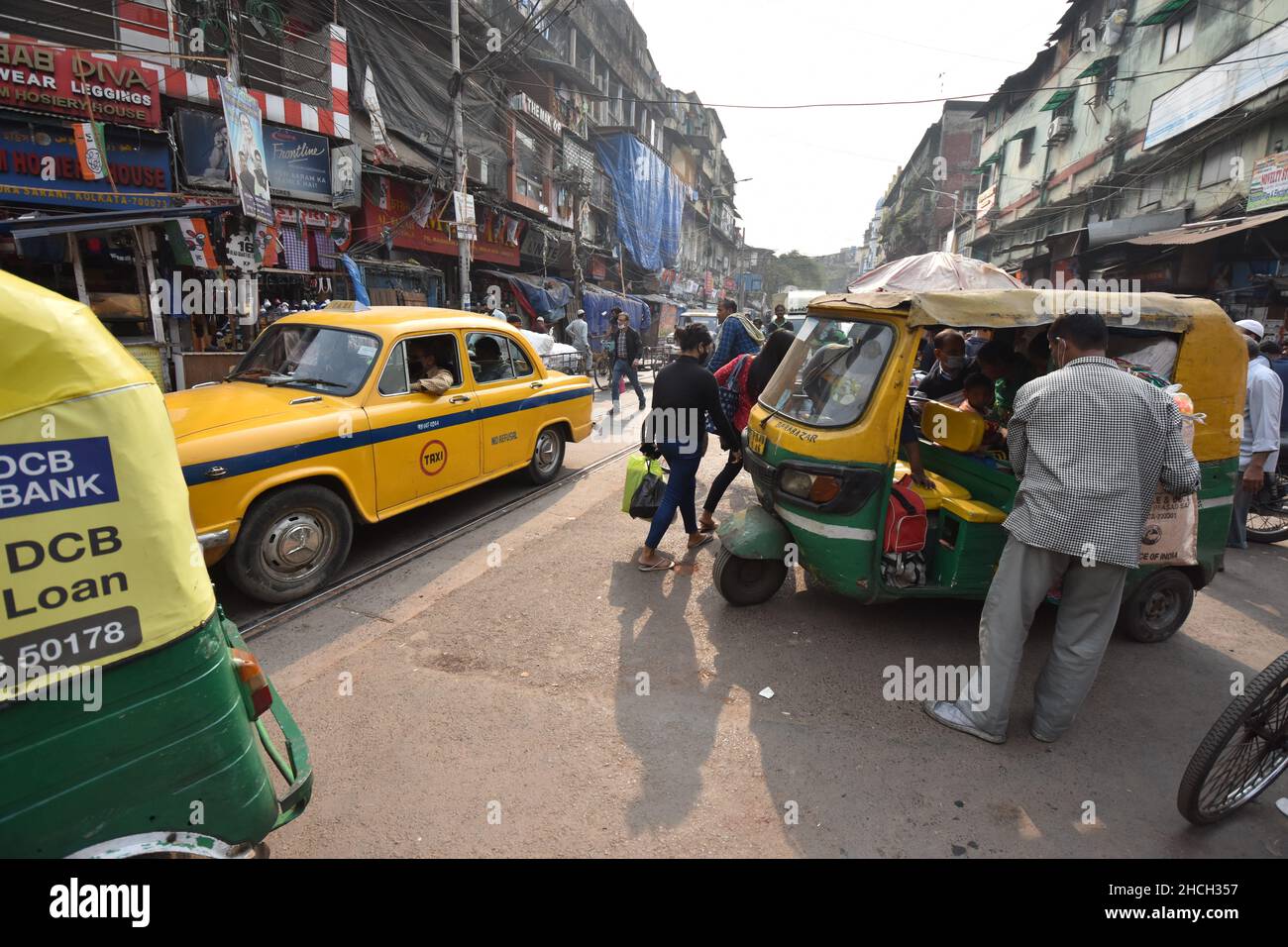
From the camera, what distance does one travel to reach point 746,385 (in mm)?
6223

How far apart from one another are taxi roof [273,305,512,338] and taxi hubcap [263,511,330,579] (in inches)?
65.0

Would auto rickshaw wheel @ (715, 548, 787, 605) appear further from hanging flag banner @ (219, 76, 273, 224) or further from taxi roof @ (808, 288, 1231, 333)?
hanging flag banner @ (219, 76, 273, 224)

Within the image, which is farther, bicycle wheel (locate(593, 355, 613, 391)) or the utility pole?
bicycle wheel (locate(593, 355, 613, 391))

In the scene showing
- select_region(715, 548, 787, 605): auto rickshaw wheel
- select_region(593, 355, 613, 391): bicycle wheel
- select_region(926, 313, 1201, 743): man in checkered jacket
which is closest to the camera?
select_region(926, 313, 1201, 743): man in checkered jacket

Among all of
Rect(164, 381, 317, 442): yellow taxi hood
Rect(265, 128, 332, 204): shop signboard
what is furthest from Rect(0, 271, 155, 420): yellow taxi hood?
Rect(265, 128, 332, 204): shop signboard

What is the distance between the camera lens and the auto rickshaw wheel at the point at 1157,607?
155 inches

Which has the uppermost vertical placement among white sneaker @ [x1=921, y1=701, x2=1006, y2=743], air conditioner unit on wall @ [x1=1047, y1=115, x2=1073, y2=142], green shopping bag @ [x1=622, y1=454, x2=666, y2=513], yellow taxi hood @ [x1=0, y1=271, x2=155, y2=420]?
air conditioner unit on wall @ [x1=1047, y1=115, x2=1073, y2=142]

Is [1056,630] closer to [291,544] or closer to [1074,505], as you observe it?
[1074,505]

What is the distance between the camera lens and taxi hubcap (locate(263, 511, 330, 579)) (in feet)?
13.8

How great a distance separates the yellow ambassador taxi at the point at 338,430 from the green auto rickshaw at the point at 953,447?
2644 mm

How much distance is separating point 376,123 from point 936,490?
47.4 ft

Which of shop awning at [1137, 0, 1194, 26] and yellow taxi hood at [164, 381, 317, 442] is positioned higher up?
shop awning at [1137, 0, 1194, 26]

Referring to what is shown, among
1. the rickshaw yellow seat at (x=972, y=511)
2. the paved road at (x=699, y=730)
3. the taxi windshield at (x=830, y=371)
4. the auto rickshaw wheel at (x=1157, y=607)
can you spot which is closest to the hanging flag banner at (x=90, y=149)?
the paved road at (x=699, y=730)

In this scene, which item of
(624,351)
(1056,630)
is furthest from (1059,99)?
(1056,630)
